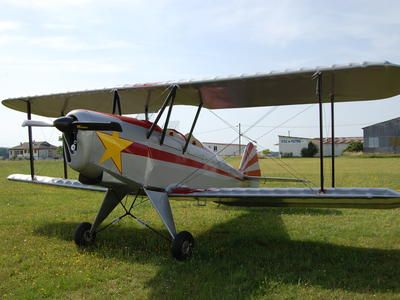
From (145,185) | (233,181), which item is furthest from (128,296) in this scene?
(233,181)

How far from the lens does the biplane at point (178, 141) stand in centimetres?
561

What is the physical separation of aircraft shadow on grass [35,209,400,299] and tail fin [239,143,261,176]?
8.62ft

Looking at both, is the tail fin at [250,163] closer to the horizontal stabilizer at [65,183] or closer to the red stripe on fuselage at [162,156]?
the red stripe on fuselage at [162,156]

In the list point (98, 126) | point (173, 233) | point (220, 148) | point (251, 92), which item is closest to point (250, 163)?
point (220, 148)

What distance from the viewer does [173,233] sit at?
6129 millimetres

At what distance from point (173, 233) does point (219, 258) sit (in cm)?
76

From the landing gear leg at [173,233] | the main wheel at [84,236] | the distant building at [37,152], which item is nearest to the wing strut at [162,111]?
the landing gear leg at [173,233]

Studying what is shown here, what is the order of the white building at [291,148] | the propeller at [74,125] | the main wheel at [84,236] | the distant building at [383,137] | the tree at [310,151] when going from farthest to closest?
the white building at [291,148]
the tree at [310,151]
the distant building at [383,137]
the main wheel at [84,236]
the propeller at [74,125]

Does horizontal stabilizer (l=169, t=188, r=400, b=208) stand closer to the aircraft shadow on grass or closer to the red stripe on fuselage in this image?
the red stripe on fuselage

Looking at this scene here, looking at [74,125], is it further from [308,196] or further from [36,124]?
[308,196]

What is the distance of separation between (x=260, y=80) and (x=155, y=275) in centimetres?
323

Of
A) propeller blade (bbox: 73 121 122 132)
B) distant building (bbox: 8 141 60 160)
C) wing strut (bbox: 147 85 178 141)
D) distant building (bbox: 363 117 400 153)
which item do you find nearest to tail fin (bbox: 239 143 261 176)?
wing strut (bbox: 147 85 178 141)

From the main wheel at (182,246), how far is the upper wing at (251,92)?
2350 millimetres

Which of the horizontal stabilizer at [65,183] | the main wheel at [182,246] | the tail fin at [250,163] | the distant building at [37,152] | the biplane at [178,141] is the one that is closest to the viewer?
the biplane at [178,141]
